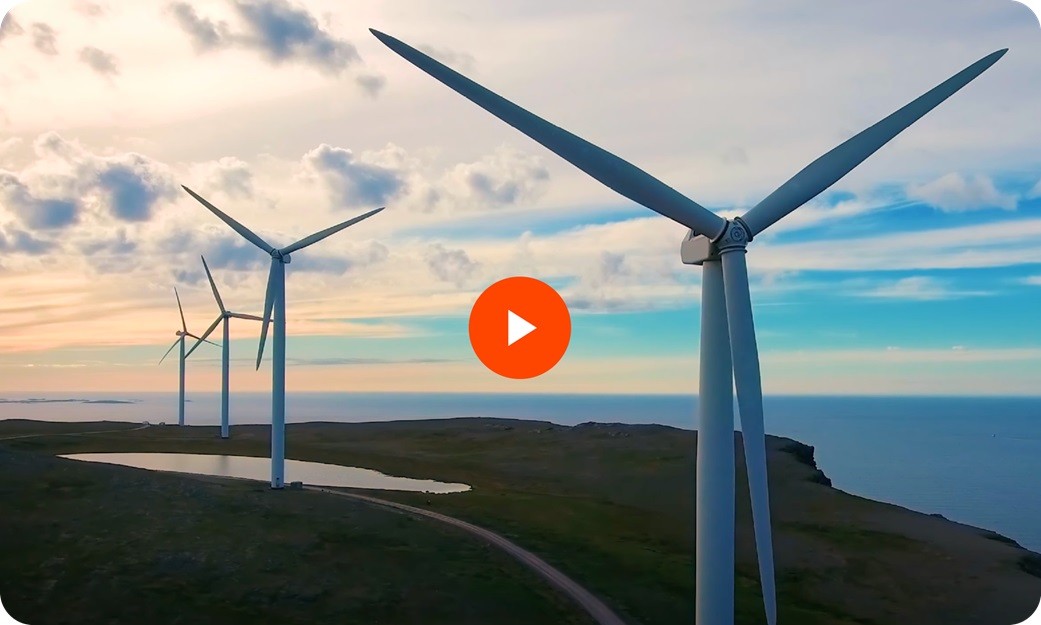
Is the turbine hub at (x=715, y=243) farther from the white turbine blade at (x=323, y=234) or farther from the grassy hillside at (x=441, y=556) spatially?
the white turbine blade at (x=323, y=234)

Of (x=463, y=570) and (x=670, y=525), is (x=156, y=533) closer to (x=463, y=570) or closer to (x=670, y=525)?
(x=463, y=570)

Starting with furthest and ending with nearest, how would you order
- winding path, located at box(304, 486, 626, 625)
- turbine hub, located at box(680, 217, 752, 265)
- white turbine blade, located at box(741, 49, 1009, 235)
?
winding path, located at box(304, 486, 626, 625) < white turbine blade, located at box(741, 49, 1009, 235) < turbine hub, located at box(680, 217, 752, 265)

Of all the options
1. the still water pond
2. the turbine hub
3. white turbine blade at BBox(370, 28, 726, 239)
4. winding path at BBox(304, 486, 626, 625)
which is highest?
white turbine blade at BBox(370, 28, 726, 239)

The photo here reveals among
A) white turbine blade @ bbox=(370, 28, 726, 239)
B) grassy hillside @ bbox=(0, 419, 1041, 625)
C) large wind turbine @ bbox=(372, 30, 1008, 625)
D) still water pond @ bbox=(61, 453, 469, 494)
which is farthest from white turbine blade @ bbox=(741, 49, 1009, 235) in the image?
still water pond @ bbox=(61, 453, 469, 494)

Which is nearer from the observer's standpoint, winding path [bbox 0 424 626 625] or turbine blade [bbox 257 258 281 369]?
winding path [bbox 0 424 626 625]

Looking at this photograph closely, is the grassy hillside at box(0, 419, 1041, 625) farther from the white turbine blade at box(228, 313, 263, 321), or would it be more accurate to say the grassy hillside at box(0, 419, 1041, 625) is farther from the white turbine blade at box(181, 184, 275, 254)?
the white turbine blade at box(228, 313, 263, 321)

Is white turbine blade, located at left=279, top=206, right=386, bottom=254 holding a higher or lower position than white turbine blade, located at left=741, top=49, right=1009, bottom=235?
higher

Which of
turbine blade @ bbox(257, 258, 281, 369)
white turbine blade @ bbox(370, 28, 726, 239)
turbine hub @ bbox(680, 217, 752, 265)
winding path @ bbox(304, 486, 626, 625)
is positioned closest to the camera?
white turbine blade @ bbox(370, 28, 726, 239)
